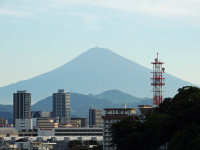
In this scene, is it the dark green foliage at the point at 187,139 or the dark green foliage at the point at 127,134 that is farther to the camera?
the dark green foliage at the point at 127,134

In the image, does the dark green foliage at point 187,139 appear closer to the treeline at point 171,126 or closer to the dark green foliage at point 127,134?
the treeline at point 171,126

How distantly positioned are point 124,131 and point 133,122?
3.37 metres

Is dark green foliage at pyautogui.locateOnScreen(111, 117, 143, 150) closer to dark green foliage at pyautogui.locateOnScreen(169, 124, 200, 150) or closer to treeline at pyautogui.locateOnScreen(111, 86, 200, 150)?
treeline at pyautogui.locateOnScreen(111, 86, 200, 150)

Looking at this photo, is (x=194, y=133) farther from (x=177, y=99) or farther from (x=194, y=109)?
(x=177, y=99)

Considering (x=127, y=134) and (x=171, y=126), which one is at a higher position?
(x=171, y=126)

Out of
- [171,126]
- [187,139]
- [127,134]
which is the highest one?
[171,126]

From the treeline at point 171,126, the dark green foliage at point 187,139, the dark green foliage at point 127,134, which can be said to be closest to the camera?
the dark green foliage at point 187,139

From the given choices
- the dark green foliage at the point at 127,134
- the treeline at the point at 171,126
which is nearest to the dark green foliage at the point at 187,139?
the treeline at the point at 171,126

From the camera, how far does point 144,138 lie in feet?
468

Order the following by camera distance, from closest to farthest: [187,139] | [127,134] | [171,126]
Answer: [187,139]
[171,126]
[127,134]

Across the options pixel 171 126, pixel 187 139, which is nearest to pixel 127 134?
pixel 171 126

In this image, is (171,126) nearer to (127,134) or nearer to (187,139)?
(187,139)

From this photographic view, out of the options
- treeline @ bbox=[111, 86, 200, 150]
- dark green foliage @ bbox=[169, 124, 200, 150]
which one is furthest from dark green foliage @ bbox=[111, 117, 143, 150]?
dark green foliage @ bbox=[169, 124, 200, 150]

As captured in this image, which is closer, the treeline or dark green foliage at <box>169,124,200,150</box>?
dark green foliage at <box>169,124,200,150</box>
